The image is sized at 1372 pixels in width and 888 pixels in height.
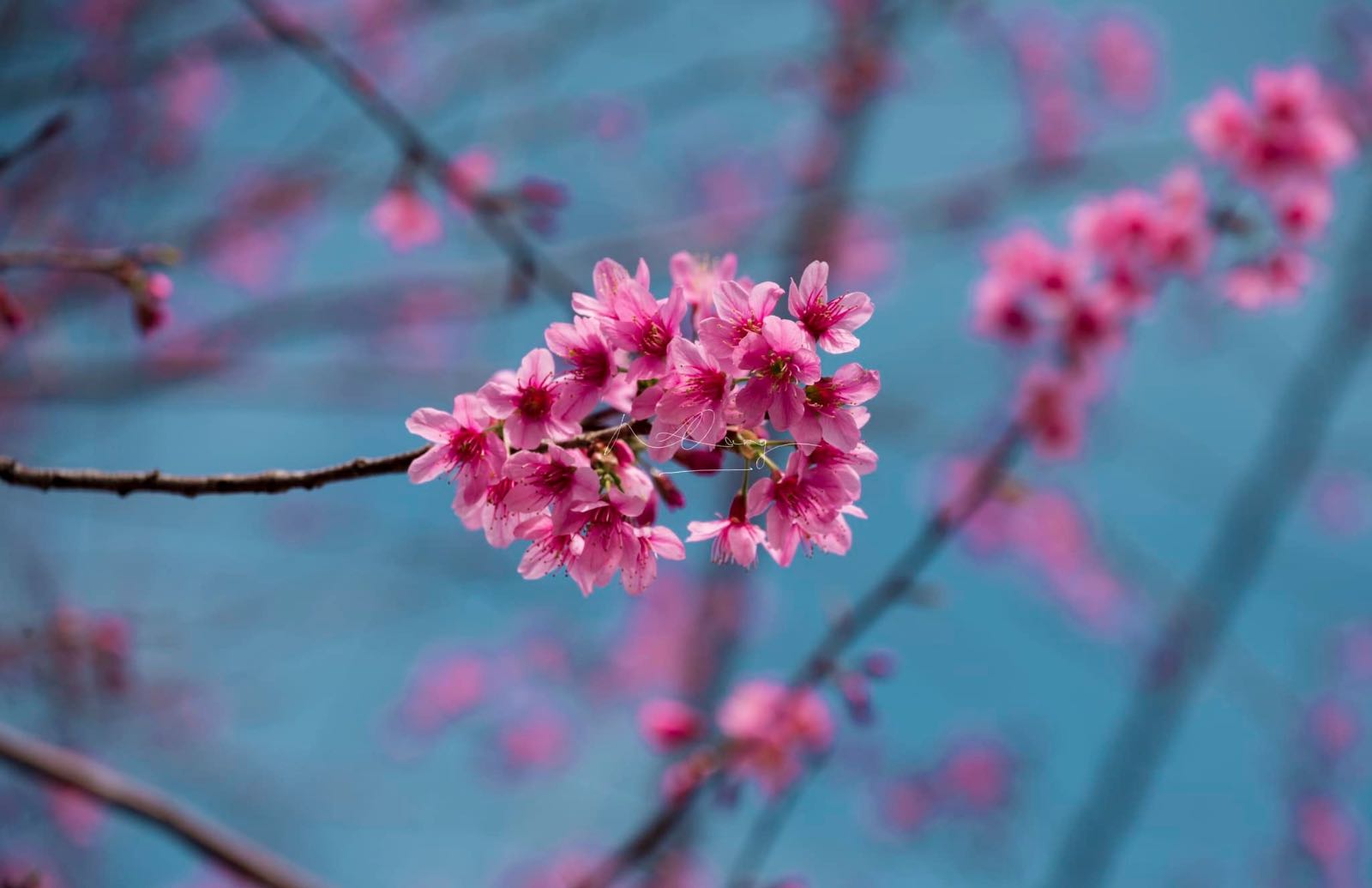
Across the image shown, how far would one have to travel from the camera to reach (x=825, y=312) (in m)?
1.40

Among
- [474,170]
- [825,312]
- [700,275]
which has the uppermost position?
[474,170]

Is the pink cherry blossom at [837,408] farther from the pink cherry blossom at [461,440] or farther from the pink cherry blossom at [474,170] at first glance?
the pink cherry blossom at [474,170]

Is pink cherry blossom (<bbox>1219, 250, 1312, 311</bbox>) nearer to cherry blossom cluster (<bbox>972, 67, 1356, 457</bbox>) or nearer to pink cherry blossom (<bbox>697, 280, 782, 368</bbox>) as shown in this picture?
cherry blossom cluster (<bbox>972, 67, 1356, 457</bbox>)

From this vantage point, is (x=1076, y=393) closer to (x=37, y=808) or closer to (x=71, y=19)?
(x=71, y=19)

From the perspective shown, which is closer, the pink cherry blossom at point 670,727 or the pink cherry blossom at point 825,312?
the pink cherry blossom at point 825,312

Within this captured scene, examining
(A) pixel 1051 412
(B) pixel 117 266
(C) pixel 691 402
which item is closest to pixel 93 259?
(B) pixel 117 266

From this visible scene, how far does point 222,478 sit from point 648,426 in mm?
608

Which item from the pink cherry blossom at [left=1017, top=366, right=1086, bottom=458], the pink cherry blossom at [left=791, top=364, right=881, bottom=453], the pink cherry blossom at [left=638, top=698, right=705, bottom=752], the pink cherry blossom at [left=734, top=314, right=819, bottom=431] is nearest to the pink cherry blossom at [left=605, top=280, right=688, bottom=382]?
the pink cherry blossom at [left=734, top=314, right=819, bottom=431]

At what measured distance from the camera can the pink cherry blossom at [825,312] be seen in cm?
137

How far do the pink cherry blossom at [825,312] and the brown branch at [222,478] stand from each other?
1.02ft

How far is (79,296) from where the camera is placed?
15.7 ft

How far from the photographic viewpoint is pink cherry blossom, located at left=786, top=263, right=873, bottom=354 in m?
1.37

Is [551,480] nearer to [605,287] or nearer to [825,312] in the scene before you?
[605,287]

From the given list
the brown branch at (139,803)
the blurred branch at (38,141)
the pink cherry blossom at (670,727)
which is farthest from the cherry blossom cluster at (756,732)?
the blurred branch at (38,141)
